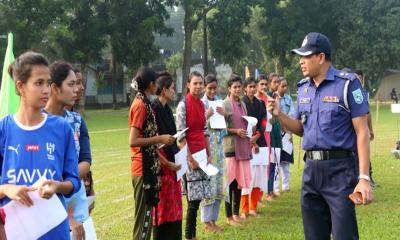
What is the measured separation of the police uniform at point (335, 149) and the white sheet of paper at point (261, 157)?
4.03 m

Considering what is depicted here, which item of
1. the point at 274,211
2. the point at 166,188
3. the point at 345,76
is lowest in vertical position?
the point at 274,211

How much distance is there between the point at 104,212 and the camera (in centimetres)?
850

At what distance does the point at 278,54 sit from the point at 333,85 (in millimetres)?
41974

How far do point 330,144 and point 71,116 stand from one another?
203 centimetres

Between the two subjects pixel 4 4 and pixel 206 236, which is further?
pixel 4 4

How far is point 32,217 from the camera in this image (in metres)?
2.84

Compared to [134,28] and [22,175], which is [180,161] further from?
[134,28]

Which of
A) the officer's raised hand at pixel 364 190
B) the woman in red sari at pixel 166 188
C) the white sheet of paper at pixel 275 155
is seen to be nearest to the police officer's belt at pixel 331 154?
the officer's raised hand at pixel 364 190

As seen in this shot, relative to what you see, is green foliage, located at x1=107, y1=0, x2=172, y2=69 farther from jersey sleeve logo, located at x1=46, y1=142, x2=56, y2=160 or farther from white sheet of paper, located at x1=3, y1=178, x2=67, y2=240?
white sheet of paper, located at x1=3, y1=178, x2=67, y2=240

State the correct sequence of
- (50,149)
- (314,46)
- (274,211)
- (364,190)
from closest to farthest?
(50,149) → (364,190) → (314,46) → (274,211)

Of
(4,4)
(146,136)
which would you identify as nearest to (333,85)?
(146,136)

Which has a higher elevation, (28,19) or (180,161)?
(28,19)

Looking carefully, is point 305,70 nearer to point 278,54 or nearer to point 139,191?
point 139,191

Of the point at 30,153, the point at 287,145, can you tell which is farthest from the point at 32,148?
the point at 287,145
